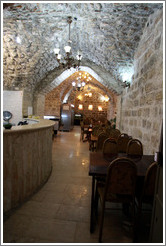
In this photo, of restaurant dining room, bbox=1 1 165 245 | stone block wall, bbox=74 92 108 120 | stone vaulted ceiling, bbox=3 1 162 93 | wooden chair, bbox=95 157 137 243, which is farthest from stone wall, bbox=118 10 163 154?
stone block wall, bbox=74 92 108 120

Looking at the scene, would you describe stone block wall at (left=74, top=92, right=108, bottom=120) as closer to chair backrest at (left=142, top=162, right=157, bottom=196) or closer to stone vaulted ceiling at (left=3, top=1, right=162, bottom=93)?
stone vaulted ceiling at (left=3, top=1, right=162, bottom=93)

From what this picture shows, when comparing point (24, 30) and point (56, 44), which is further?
point (56, 44)

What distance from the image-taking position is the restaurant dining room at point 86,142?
1.49 m

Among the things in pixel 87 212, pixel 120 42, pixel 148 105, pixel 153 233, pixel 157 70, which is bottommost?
pixel 87 212

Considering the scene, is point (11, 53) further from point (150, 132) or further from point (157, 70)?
point (150, 132)

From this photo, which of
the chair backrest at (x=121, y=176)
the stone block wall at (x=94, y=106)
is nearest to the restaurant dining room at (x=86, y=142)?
the chair backrest at (x=121, y=176)

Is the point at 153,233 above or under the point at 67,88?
under

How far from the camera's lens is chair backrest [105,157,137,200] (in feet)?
4.54

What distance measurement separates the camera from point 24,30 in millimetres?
4285

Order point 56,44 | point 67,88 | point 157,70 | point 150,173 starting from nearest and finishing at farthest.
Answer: point 150,173, point 157,70, point 56,44, point 67,88

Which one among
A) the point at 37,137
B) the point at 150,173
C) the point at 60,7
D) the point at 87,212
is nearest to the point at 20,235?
the point at 87,212

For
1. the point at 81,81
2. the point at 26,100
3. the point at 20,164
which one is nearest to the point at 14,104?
the point at 26,100

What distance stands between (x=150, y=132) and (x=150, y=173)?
5.74 ft

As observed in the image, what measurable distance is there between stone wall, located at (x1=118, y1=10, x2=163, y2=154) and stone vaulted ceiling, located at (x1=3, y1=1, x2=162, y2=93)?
0.42 m
